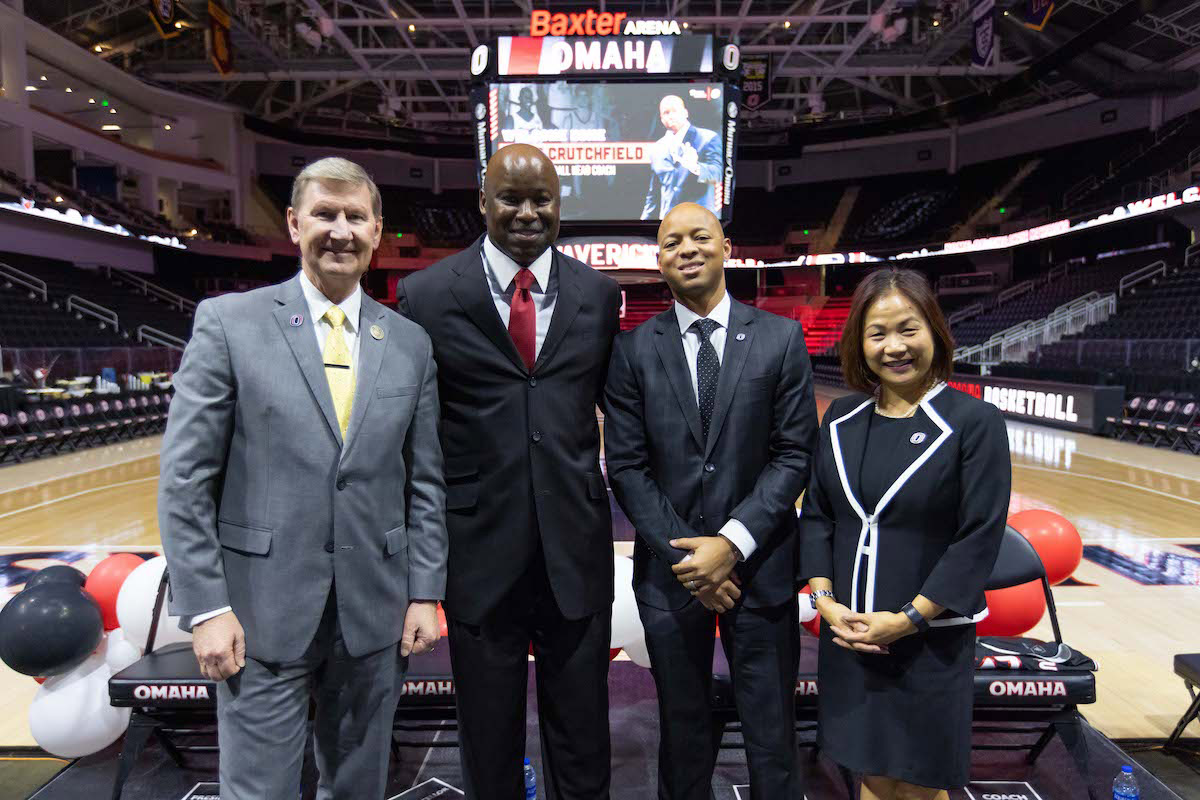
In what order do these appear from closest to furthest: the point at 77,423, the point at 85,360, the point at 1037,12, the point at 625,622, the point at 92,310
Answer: the point at 625,622 → the point at 77,423 → the point at 85,360 → the point at 1037,12 → the point at 92,310

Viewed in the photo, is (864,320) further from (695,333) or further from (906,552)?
(906,552)

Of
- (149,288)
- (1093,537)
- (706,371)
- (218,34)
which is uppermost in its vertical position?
(218,34)

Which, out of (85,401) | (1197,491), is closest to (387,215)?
(85,401)

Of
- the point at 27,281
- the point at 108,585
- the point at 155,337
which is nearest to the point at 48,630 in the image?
the point at 108,585

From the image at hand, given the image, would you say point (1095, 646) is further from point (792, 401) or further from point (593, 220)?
point (593, 220)

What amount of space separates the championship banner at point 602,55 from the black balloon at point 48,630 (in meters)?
7.91

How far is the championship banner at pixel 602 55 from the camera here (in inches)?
364

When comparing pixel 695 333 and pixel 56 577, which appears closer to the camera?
pixel 695 333

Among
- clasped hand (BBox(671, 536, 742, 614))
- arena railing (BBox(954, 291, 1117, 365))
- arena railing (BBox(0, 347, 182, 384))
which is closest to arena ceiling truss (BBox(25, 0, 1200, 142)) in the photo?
arena railing (BBox(954, 291, 1117, 365))

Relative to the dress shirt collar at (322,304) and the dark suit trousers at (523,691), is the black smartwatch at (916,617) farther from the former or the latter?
the dress shirt collar at (322,304)

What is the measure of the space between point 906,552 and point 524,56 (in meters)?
8.77

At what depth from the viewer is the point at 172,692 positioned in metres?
2.50

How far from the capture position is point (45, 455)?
1062 cm

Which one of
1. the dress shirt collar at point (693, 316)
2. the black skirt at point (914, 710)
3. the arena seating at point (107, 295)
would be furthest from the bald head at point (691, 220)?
the arena seating at point (107, 295)
